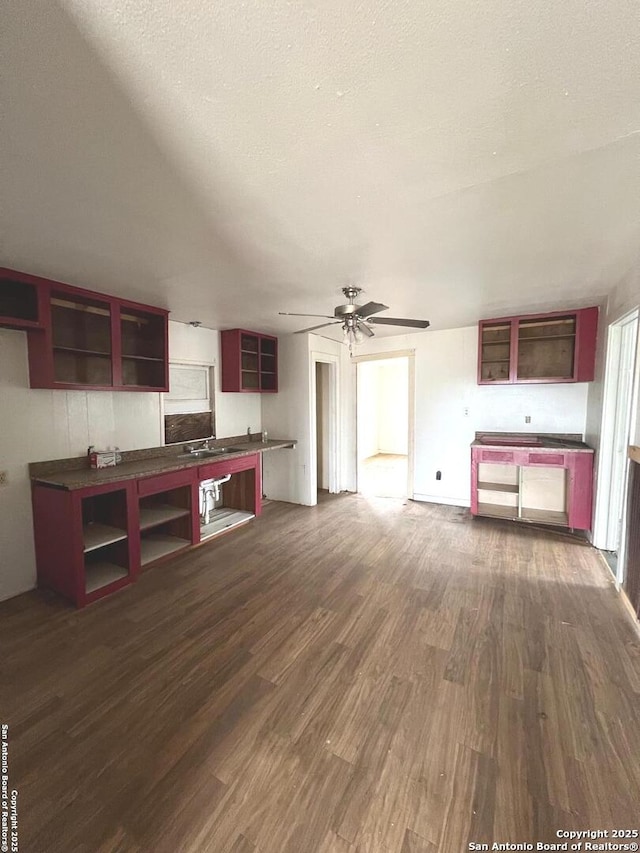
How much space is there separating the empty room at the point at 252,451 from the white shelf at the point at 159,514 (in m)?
0.05

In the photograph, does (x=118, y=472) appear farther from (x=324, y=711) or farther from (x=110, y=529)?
(x=324, y=711)

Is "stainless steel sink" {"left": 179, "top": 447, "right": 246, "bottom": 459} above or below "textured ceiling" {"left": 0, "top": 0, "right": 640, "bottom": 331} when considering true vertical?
below

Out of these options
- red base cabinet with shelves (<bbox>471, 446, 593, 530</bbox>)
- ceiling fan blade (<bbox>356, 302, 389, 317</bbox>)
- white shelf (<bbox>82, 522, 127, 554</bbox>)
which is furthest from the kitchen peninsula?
red base cabinet with shelves (<bbox>471, 446, 593, 530</bbox>)

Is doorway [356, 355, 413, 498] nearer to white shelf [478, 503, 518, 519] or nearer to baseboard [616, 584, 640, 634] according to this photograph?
white shelf [478, 503, 518, 519]

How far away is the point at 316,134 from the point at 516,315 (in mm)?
3449

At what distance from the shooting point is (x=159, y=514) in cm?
332

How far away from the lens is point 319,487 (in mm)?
5660

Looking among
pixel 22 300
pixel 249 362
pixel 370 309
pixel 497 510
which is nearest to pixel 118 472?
pixel 22 300

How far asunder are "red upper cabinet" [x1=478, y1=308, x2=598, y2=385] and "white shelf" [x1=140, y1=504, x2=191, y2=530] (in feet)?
12.2

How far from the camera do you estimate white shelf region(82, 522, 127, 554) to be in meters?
2.55

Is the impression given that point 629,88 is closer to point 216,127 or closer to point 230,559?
point 216,127

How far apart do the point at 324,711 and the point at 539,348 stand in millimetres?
4069

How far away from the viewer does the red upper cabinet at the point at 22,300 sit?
239cm

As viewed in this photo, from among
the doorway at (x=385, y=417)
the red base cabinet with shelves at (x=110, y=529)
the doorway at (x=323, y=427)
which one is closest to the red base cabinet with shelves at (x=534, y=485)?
the doorway at (x=323, y=427)
